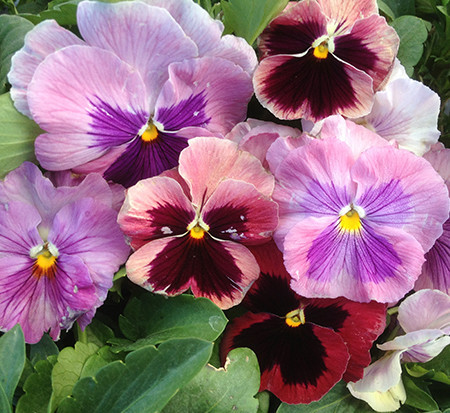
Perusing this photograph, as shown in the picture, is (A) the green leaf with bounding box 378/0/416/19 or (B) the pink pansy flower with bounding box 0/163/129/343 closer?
(B) the pink pansy flower with bounding box 0/163/129/343

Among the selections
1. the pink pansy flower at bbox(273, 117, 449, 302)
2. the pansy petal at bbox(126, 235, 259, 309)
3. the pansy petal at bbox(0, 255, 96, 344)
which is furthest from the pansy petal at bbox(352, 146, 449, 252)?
the pansy petal at bbox(0, 255, 96, 344)

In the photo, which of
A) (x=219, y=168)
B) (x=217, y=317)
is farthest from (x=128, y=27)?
(x=217, y=317)

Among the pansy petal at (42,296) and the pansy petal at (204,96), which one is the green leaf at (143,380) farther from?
the pansy petal at (204,96)

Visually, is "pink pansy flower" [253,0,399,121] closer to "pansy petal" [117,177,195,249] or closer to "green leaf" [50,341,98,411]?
"pansy petal" [117,177,195,249]

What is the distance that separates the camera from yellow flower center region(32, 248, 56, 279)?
21.2 inches

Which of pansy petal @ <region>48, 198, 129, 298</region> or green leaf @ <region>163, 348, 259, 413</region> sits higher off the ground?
pansy petal @ <region>48, 198, 129, 298</region>

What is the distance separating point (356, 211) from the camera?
0.54 m

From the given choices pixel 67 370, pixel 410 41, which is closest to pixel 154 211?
pixel 67 370

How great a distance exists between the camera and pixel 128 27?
0.49m

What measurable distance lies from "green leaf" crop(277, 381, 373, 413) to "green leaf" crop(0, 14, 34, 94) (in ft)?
1.30

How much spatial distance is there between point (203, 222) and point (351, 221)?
0.13 metres

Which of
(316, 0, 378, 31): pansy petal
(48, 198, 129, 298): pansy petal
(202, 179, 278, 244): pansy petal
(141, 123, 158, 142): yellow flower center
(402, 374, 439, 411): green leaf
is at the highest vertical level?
(316, 0, 378, 31): pansy petal

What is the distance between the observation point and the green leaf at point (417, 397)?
22.6 inches

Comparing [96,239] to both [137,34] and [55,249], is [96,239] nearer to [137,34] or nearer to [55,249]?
[55,249]
